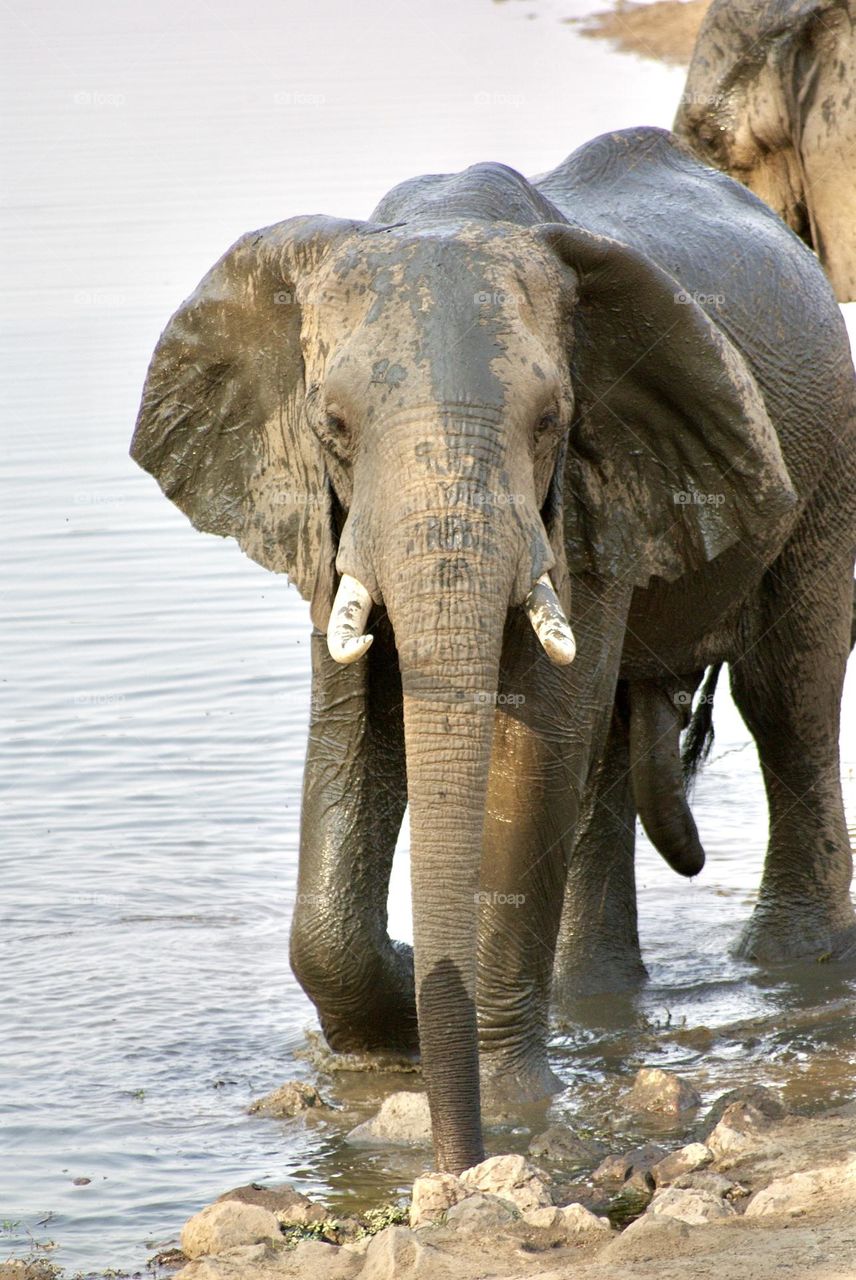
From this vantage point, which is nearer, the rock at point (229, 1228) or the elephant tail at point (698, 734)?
the rock at point (229, 1228)

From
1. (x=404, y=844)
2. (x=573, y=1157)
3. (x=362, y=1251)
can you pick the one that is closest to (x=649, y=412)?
(x=573, y=1157)

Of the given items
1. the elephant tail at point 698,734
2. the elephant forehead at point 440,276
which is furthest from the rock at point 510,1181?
the elephant tail at point 698,734

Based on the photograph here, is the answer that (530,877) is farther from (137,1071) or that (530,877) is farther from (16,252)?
(16,252)

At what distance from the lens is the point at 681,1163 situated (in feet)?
15.9

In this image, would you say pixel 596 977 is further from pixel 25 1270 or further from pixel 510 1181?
pixel 25 1270

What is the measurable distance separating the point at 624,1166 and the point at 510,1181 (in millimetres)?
481

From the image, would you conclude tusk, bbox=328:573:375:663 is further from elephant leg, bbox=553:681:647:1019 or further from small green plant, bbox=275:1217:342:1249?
elephant leg, bbox=553:681:647:1019

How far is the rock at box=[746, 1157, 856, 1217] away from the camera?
4332 mm

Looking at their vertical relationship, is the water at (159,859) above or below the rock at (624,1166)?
below

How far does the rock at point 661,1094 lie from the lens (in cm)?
550

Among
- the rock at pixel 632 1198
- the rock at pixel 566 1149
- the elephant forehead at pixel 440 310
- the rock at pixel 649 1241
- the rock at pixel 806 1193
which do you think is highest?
the elephant forehead at pixel 440 310

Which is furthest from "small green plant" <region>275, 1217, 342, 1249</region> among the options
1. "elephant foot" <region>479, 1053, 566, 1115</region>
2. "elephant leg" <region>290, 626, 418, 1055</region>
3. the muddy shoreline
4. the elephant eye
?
the elephant eye

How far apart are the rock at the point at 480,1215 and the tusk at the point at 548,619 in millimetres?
1018

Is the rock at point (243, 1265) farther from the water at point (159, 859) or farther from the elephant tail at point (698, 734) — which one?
the elephant tail at point (698, 734)
